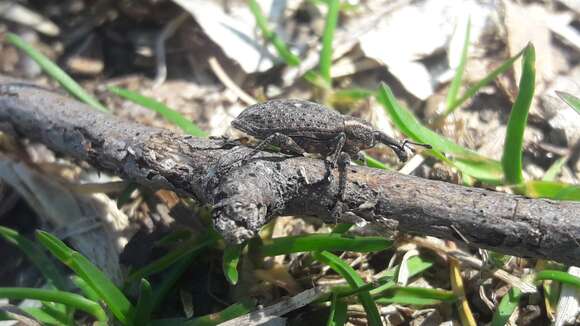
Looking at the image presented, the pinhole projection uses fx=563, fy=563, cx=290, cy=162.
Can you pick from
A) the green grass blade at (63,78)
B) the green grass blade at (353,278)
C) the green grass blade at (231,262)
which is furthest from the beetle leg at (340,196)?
the green grass blade at (63,78)

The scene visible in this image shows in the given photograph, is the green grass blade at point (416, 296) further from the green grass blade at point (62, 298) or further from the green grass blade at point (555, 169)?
the green grass blade at point (62, 298)

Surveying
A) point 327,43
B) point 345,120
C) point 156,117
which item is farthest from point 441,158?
point 156,117

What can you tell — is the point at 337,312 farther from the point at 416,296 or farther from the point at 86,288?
the point at 86,288

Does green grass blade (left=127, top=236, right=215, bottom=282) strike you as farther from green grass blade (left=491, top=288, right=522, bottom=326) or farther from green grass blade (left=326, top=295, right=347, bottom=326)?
green grass blade (left=491, top=288, right=522, bottom=326)

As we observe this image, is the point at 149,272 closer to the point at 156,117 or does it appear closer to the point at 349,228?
the point at 349,228

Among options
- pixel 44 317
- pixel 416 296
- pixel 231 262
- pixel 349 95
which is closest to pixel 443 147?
pixel 349 95

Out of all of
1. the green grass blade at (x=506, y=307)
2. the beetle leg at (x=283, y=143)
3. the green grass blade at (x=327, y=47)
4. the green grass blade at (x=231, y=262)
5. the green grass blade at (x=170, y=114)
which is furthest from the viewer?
the green grass blade at (x=327, y=47)
